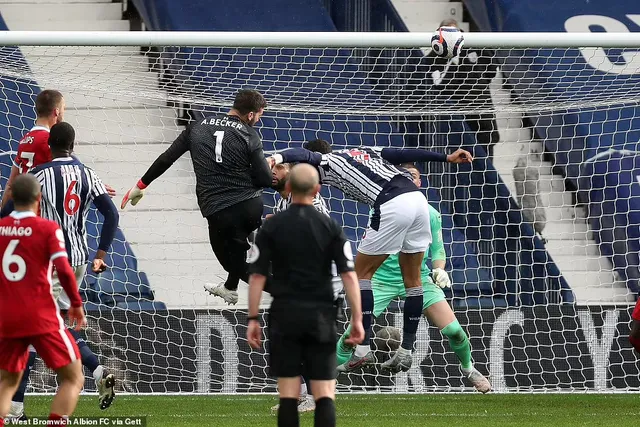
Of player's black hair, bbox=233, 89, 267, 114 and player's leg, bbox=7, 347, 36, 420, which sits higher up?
player's black hair, bbox=233, 89, 267, 114

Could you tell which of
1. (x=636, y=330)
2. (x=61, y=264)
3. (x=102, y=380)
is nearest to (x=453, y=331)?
(x=636, y=330)

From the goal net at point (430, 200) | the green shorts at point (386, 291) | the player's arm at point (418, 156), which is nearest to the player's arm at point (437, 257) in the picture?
the green shorts at point (386, 291)

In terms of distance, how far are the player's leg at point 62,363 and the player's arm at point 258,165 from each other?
8.03 feet

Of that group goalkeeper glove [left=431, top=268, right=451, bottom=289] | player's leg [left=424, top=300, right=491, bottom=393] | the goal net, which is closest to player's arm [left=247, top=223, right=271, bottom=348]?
goalkeeper glove [left=431, top=268, right=451, bottom=289]

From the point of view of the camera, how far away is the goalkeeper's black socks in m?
8.67

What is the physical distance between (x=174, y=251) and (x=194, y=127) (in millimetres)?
3371

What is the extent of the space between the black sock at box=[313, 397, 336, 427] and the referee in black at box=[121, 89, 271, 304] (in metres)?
2.63

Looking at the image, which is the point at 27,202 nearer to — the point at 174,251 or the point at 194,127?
the point at 194,127

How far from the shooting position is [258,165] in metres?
8.14

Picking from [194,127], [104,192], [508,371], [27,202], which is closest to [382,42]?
[194,127]

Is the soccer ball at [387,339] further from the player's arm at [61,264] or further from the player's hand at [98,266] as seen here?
the player's arm at [61,264]

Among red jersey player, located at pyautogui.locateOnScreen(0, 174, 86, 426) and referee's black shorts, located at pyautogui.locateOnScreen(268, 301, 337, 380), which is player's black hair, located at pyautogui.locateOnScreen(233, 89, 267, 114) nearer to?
red jersey player, located at pyautogui.locateOnScreen(0, 174, 86, 426)

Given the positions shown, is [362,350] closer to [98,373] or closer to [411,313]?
[411,313]

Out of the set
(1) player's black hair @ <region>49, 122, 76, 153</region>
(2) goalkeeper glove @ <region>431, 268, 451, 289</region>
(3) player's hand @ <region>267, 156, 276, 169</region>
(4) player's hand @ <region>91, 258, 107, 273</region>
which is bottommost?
(4) player's hand @ <region>91, 258, 107, 273</region>
